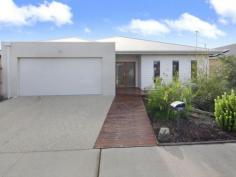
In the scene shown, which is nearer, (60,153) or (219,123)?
(60,153)

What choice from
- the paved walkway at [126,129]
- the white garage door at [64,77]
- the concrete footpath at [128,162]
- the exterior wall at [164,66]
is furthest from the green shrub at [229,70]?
the white garage door at [64,77]

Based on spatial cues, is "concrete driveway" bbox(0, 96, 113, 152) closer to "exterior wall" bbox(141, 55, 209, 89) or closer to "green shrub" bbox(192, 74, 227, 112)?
"green shrub" bbox(192, 74, 227, 112)

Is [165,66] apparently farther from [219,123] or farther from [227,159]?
[227,159]

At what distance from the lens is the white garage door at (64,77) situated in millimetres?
15109

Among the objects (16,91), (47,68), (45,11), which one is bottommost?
(16,91)

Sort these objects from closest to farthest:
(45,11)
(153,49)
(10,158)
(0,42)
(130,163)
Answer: (130,163) → (10,158) → (0,42) → (153,49) → (45,11)

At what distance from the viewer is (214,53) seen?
1752cm

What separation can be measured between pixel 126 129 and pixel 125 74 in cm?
1229

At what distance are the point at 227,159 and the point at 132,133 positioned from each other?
275cm

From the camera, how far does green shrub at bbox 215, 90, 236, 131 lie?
275 inches

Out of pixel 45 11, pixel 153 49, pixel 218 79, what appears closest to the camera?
pixel 218 79

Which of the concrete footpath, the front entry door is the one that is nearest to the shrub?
the concrete footpath

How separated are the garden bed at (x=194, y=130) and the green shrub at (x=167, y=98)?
15.8 inches

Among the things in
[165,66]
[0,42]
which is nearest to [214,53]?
[165,66]
